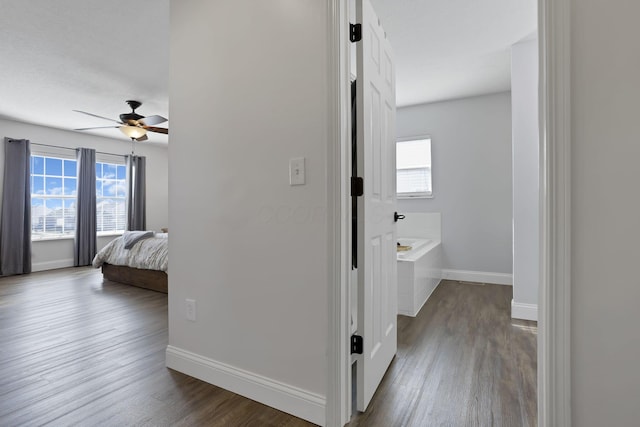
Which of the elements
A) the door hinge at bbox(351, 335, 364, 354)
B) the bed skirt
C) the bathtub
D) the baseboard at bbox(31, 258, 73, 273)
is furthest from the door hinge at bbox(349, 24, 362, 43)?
the baseboard at bbox(31, 258, 73, 273)

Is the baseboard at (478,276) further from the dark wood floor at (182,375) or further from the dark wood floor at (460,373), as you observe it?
the dark wood floor at (460,373)

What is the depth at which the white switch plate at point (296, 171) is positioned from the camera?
1.47 meters

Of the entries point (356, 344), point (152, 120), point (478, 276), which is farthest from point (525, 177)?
point (152, 120)

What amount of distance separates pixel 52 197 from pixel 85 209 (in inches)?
20.7

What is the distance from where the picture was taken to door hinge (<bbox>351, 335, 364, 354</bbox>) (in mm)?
1497

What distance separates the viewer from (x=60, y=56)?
2.91 metres

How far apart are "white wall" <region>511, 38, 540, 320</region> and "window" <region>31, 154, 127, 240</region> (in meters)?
6.85

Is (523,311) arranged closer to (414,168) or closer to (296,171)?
(414,168)

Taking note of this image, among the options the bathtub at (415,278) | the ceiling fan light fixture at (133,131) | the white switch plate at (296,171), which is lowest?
the bathtub at (415,278)

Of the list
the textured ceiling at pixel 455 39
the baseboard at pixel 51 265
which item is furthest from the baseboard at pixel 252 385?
the baseboard at pixel 51 265

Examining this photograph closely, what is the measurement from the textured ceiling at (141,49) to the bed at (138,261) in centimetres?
192
